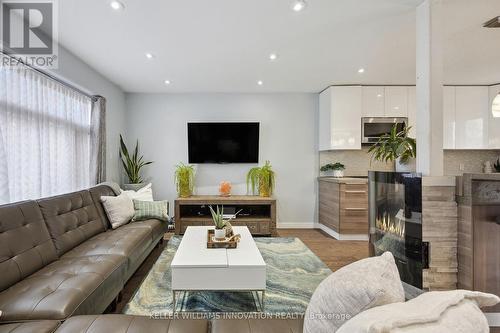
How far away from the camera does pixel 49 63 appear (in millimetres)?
2752

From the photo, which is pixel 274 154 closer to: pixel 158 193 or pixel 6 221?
pixel 158 193

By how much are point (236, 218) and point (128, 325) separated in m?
3.10

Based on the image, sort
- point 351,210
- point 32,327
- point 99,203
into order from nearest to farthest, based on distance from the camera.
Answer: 1. point 32,327
2. point 99,203
3. point 351,210

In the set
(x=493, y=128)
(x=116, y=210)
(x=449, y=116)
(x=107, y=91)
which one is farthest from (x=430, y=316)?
(x=493, y=128)

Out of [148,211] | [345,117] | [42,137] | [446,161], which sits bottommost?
[148,211]

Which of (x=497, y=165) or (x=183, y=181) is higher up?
(x=497, y=165)

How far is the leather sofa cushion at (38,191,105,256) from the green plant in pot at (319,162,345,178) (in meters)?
3.61

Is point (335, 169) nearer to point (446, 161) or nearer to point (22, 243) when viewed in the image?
point (446, 161)

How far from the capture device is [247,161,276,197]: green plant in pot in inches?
180

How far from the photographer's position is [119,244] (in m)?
2.40

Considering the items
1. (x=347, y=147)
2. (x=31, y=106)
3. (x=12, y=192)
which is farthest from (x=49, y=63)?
(x=347, y=147)

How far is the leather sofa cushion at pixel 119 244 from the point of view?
7.34ft

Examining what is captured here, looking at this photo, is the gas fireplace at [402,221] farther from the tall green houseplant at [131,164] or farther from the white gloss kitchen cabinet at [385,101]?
the tall green houseplant at [131,164]

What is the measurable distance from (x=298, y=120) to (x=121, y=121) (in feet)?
10.6
